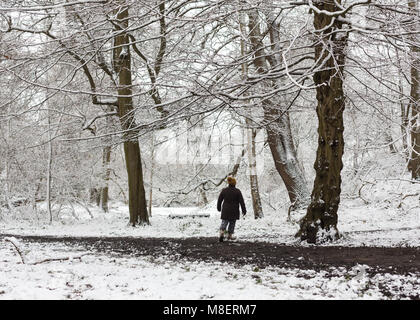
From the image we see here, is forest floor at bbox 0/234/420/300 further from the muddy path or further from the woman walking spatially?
the woman walking

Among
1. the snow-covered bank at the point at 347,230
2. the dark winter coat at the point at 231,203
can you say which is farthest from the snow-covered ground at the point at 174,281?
the dark winter coat at the point at 231,203

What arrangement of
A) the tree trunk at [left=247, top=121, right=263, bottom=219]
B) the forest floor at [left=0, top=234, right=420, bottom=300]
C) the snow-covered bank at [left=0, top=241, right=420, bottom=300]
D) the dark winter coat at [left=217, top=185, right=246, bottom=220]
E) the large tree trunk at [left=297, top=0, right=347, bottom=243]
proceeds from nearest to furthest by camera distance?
the snow-covered bank at [left=0, top=241, right=420, bottom=300]
the forest floor at [left=0, top=234, right=420, bottom=300]
the large tree trunk at [left=297, top=0, right=347, bottom=243]
the dark winter coat at [left=217, top=185, right=246, bottom=220]
the tree trunk at [left=247, top=121, right=263, bottom=219]

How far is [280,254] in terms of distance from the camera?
755 centimetres

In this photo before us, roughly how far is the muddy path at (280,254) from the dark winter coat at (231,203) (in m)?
0.64

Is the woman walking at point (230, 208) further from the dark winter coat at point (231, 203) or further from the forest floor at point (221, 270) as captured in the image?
the forest floor at point (221, 270)

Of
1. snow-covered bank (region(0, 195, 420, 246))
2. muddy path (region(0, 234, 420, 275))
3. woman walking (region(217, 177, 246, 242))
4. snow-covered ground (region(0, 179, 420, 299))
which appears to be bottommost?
snow-covered bank (region(0, 195, 420, 246))

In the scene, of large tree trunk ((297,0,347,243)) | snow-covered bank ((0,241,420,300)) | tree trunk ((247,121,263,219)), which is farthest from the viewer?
tree trunk ((247,121,263,219))

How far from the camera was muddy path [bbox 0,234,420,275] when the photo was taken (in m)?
6.23

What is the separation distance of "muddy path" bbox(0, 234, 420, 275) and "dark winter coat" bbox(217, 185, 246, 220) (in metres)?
0.64

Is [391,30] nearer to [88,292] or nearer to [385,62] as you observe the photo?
[385,62]

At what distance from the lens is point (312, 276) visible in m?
5.54

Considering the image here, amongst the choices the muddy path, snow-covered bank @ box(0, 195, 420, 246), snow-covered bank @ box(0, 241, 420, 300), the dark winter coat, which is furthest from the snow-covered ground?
the dark winter coat

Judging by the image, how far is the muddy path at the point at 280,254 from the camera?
20.4 feet
